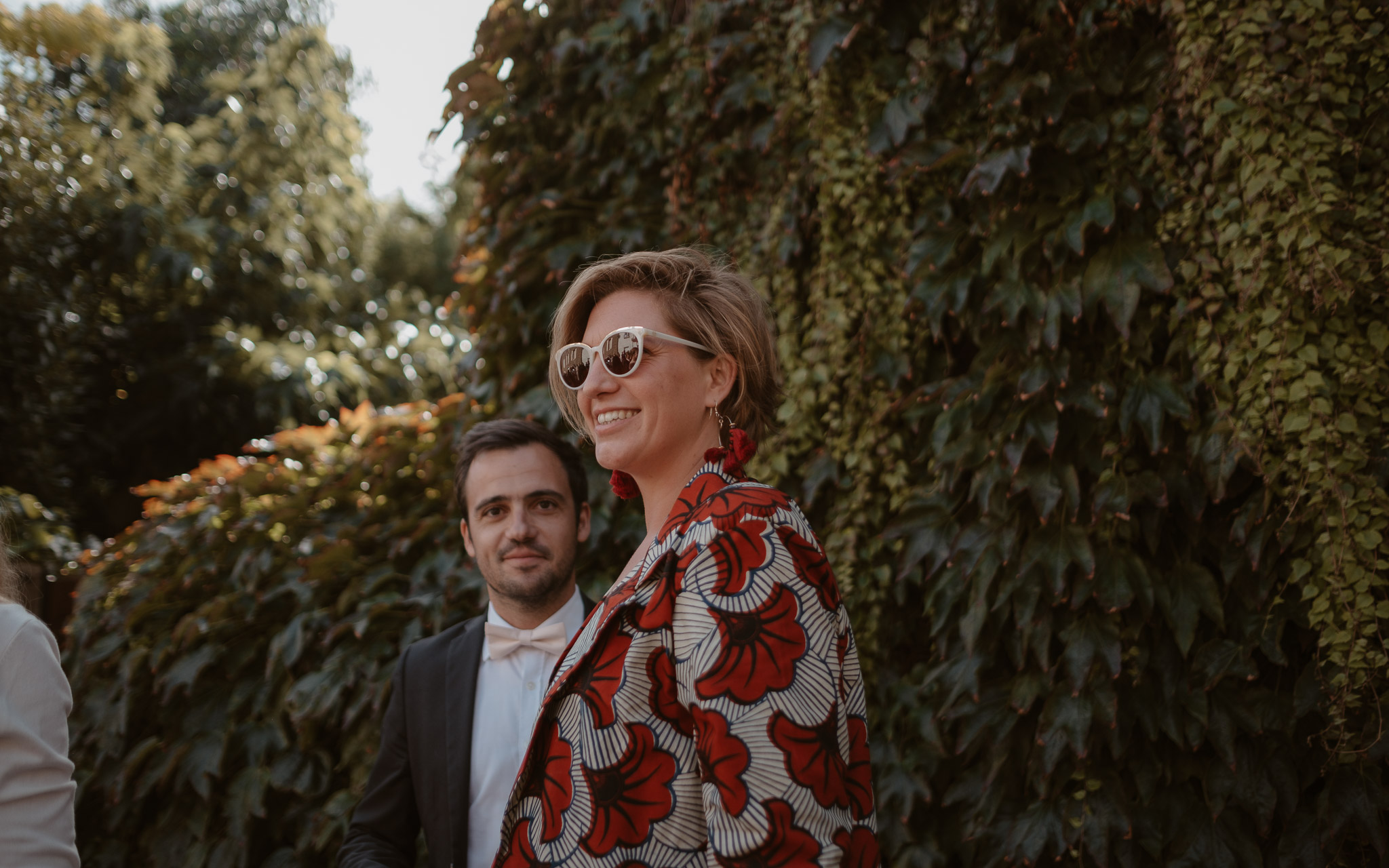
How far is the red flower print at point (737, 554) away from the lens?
1.07m

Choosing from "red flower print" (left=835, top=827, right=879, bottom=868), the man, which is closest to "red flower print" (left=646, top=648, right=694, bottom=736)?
"red flower print" (left=835, top=827, right=879, bottom=868)

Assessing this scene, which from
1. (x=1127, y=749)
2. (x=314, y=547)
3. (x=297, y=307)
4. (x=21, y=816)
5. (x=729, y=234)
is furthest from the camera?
(x=297, y=307)

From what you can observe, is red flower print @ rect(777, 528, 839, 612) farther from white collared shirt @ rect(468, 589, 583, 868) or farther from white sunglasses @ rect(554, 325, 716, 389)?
white collared shirt @ rect(468, 589, 583, 868)

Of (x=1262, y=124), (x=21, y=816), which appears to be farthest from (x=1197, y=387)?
(x=21, y=816)

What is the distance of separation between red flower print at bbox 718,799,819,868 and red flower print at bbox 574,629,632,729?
10.1 inches

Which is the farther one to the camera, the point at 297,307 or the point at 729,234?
the point at 297,307

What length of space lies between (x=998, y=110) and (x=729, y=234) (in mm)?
998

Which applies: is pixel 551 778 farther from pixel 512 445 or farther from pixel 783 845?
pixel 512 445

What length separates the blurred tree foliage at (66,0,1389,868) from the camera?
6.82 feet

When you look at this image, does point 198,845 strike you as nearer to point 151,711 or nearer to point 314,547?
point 151,711

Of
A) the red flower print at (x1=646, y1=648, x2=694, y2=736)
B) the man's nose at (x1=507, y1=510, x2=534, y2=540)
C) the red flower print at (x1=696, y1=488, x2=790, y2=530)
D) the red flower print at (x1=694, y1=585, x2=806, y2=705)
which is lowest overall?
the red flower print at (x1=646, y1=648, x2=694, y2=736)

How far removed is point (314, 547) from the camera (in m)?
3.44

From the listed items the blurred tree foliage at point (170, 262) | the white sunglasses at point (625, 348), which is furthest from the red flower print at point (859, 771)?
the blurred tree foliage at point (170, 262)

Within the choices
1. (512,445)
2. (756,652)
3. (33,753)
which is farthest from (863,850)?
(512,445)
